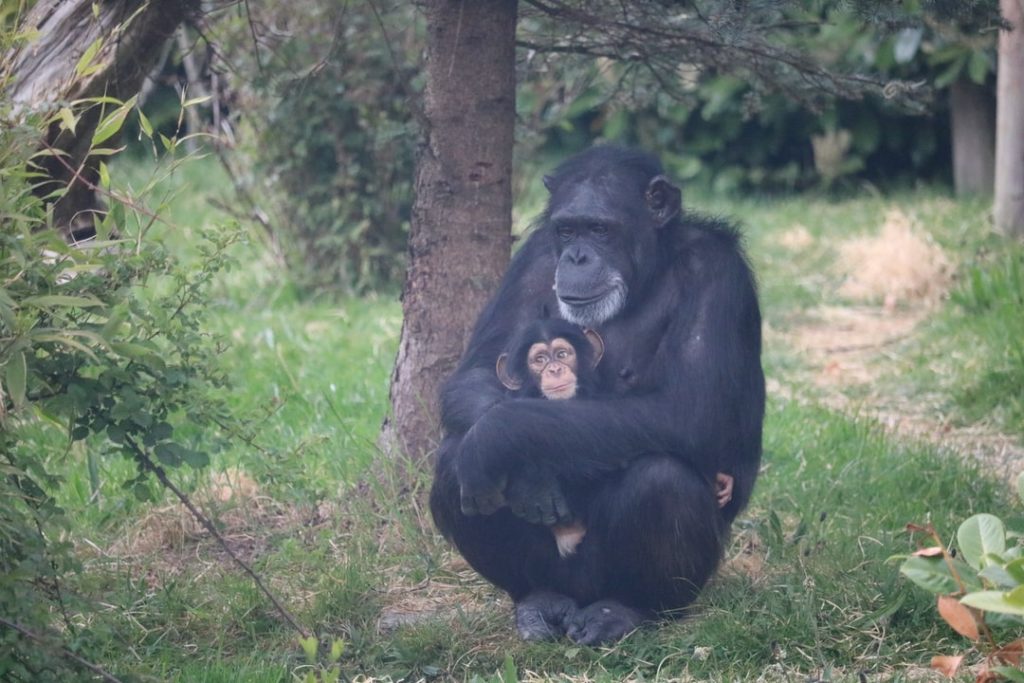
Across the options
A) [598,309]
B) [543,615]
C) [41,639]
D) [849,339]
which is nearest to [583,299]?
[598,309]

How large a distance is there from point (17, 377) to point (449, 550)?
2.21m

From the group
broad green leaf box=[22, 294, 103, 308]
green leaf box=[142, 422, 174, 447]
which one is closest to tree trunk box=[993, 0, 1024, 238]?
green leaf box=[142, 422, 174, 447]

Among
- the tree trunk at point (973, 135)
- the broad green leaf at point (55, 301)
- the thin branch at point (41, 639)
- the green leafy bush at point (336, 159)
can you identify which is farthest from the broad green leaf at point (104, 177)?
the tree trunk at point (973, 135)

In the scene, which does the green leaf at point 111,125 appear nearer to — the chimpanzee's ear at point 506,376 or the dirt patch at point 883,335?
the chimpanzee's ear at point 506,376

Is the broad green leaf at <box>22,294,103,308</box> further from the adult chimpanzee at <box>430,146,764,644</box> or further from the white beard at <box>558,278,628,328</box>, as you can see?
the white beard at <box>558,278,628,328</box>

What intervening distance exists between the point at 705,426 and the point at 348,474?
5.70 feet

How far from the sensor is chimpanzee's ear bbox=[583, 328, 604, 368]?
4.42 metres

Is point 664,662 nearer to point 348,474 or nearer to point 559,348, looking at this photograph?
point 559,348

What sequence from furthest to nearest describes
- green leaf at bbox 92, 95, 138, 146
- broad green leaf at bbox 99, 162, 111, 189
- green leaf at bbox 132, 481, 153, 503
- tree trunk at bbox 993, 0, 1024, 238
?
tree trunk at bbox 993, 0, 1024, 238
green leaf at bbox 132, 481, 153, 503
broad green leaf at bbox 99, 162, 111, 189
green leaf at bbox 92, 95, 138, 146

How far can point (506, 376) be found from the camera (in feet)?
14.4

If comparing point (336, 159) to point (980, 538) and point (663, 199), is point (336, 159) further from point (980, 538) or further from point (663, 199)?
point (980, 538)

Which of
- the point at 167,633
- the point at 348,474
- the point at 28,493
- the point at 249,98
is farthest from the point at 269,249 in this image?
the point at 28,493

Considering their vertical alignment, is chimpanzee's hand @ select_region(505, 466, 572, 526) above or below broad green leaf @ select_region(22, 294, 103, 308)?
below

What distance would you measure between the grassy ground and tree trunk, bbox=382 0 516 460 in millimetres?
377
